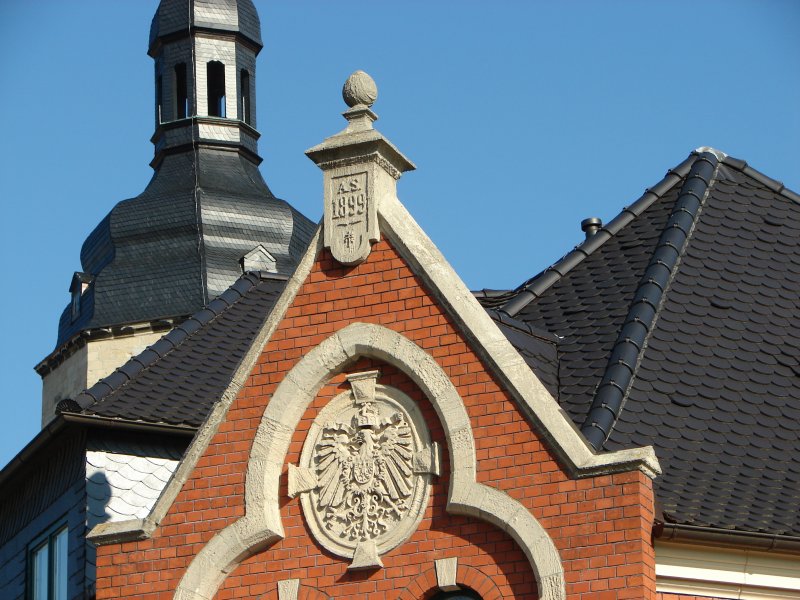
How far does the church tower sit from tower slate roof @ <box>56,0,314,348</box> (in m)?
0.03

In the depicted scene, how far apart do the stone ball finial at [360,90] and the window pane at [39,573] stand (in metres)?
8.47

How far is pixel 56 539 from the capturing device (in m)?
26.7

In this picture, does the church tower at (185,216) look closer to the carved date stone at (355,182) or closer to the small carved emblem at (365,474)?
the carved date stone at (355,182)

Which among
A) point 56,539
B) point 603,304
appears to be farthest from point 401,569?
point 56,539

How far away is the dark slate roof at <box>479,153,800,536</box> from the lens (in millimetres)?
20766

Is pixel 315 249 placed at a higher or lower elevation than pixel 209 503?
higher

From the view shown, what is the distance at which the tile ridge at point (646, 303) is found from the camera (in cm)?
2091

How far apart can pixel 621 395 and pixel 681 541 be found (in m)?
2.27

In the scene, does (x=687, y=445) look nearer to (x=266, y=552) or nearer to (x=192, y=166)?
(x=266, y=552)

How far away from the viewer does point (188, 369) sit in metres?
27.5

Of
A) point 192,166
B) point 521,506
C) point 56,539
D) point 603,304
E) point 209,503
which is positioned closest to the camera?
point 521,506

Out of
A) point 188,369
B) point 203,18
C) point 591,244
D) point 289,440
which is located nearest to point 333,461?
point 289,440

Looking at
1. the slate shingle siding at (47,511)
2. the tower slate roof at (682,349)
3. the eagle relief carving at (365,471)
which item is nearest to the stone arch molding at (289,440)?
the eagle relief carving at (365,471)

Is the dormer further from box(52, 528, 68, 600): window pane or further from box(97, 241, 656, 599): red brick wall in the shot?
box(97, 241, 656, 599): red brick wall
